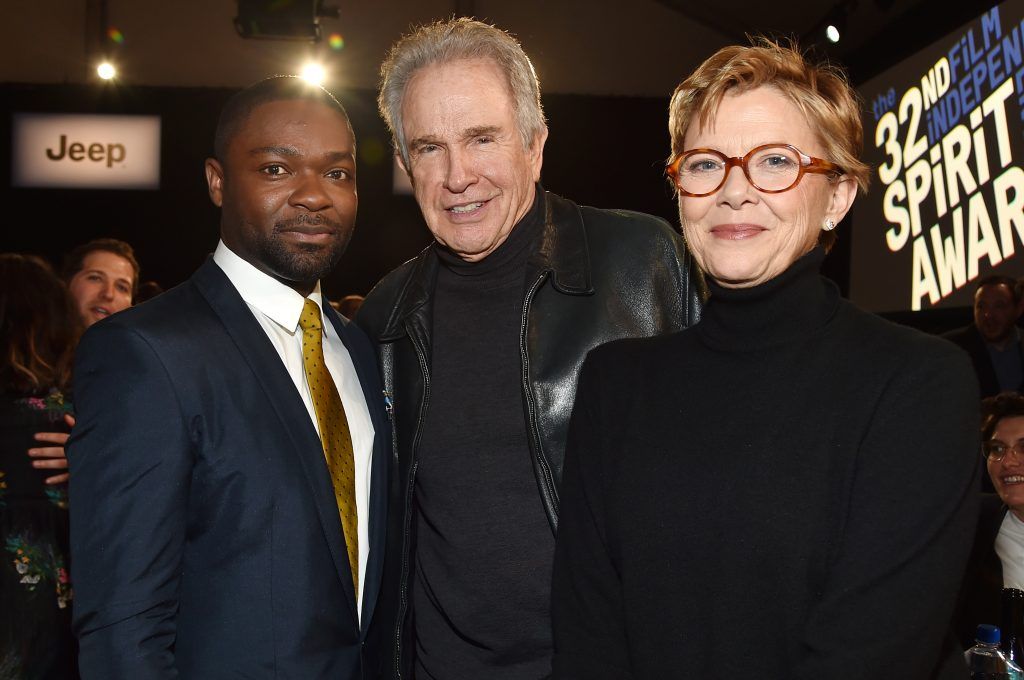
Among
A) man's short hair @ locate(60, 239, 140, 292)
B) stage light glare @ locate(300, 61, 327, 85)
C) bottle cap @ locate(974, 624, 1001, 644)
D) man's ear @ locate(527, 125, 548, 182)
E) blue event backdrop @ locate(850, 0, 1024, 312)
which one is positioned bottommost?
bottle cap @ locate(974, 624, 1001, 644)

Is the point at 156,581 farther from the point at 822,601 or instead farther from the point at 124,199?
the point at 124,199

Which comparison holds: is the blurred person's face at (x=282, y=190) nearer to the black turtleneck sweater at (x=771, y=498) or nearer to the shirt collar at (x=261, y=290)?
the shirt collar at (x=261, y=290)

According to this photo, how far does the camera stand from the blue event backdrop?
5.91 meters

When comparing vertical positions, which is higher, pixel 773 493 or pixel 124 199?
pixel 124 199

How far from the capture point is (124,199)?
30.0 ft

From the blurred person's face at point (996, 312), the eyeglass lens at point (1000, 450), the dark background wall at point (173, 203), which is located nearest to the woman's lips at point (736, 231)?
the eyeglass lens at point (1000, 450)

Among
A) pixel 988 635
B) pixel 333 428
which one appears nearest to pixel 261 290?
pixel 333 428

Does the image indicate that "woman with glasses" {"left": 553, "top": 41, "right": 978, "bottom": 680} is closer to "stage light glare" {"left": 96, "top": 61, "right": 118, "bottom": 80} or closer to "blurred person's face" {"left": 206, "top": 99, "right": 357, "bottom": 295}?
"blurred person's face" {"left": 206, "top": 99, "right": 357, "bottom": 295}

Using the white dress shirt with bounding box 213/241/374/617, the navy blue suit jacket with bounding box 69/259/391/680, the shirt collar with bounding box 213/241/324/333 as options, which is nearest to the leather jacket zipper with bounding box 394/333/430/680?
the white dress shirt with bounding box 213/241/374/617

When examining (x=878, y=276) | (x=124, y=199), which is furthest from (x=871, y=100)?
(x=124, y=199)

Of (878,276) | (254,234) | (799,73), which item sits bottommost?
(254,234)

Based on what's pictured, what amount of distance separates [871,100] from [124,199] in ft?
22.2

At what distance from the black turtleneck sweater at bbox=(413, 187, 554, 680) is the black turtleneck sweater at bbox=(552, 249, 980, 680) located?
319 mm

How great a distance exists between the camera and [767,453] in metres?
1.35
